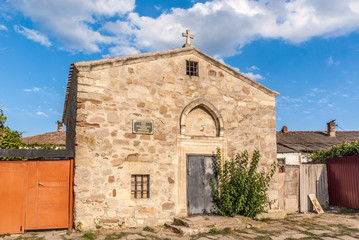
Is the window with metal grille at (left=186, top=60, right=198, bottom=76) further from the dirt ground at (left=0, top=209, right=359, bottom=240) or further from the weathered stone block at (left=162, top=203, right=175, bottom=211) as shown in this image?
the dirt ground at (left=0, top=209, right=359, bottom=240)

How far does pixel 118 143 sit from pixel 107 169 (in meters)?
0.75

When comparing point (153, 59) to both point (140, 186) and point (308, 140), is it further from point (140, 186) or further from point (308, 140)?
point (308, 140)

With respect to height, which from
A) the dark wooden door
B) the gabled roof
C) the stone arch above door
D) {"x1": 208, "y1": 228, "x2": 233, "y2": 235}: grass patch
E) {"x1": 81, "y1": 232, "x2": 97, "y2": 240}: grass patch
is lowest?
{"x1": 208, "y1": 228, "x2": 233, "y2": 235}: grass patch

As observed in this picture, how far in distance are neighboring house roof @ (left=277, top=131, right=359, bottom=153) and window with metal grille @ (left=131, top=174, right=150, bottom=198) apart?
17.2 m

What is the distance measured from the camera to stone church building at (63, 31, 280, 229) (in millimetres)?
8094

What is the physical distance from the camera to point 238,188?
936 cm

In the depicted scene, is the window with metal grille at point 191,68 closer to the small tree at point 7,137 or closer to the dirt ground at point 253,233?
the dirt ground at point 253,233

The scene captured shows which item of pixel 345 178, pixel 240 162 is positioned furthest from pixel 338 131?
pixel 240 162

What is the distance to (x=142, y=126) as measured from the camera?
345 inches

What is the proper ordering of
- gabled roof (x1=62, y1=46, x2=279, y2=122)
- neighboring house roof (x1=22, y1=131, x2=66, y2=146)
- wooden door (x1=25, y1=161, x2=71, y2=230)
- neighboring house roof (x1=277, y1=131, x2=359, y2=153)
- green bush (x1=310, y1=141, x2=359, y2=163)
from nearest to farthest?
1. wooden door (x1=25, y1=161, x2=71, y2=230)
2. gabled roof (x1=62, y1=46, x2=279, y2=122)
3. green bush (x1=310, y1=141, x2=359, y2=163)
4. neighboring house roof (x1=277, y1=131, x2=359, y2=153)
5. neighboring house roof (x1=22, y1=131, x2=66, y2=146)

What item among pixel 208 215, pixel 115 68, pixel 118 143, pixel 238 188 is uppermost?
pixel 115 68

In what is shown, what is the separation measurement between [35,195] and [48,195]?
30 centimetres

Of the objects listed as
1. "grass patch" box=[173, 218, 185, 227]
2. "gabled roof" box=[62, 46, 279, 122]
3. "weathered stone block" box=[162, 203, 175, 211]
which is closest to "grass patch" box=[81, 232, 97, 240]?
"weathered stone block" box=[162, 203, 175, 211]

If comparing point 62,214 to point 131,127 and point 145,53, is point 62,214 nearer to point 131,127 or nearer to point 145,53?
point 131,127
